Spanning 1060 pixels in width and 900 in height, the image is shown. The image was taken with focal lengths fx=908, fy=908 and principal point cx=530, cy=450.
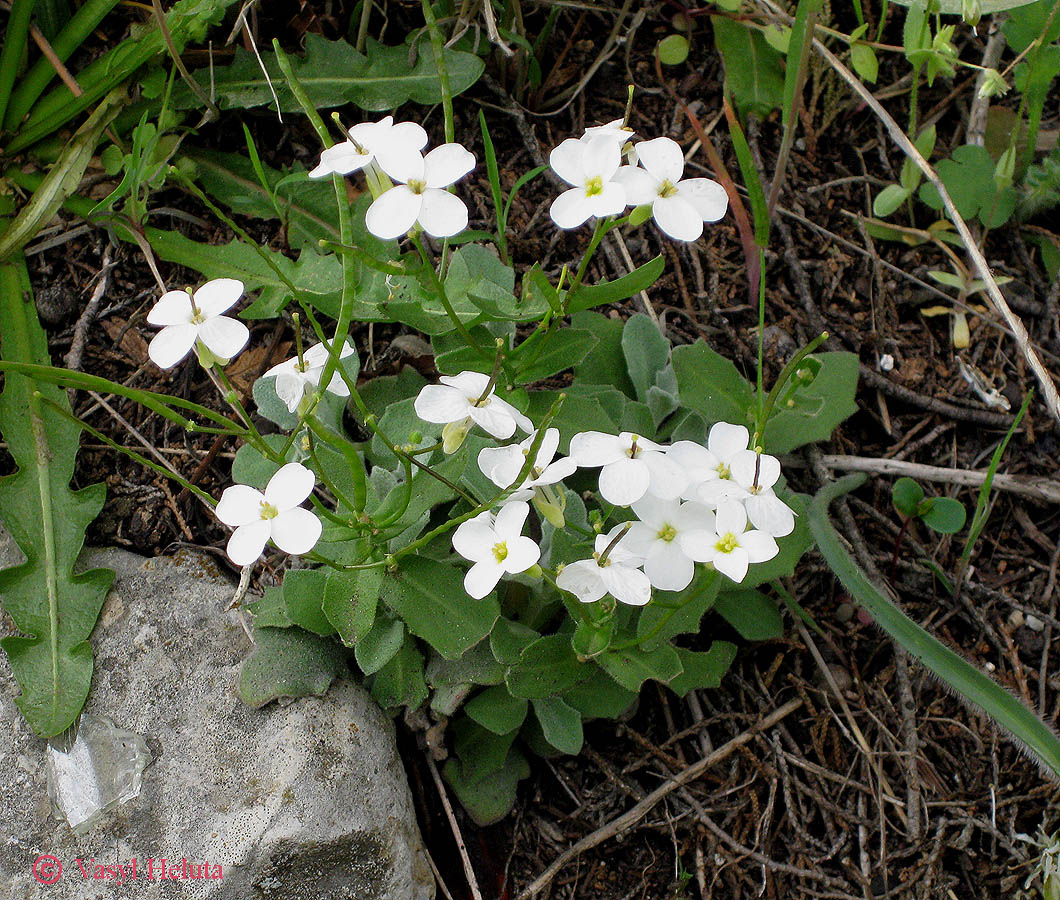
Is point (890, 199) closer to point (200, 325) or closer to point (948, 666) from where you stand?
point (948, 666)

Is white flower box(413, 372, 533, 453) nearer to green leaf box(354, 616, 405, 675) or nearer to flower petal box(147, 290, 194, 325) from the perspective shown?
flower petal box(147, 290, 194, 325)

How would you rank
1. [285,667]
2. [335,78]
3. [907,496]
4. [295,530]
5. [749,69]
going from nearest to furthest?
1. [295,530]
2. [285,667]
3. [907,496]
4. [335,78]
5. [749,69]

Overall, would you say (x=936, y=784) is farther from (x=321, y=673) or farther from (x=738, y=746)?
(x=321, y=673)

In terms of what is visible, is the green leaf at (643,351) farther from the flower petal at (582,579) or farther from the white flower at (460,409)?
the flower petal at (582,579)

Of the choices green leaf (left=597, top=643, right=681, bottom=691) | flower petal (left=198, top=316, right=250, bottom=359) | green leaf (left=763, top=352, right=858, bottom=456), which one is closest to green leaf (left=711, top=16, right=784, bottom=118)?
green leaf (left=763, top=352, right=858, bottom=456)

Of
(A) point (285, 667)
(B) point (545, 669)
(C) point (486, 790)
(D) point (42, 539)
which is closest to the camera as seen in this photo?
(B) point (545, 669)

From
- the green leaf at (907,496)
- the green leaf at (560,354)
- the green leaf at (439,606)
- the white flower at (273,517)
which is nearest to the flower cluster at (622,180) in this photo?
the green leaf at (560,354)

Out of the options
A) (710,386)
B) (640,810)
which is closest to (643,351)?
(710,386)
